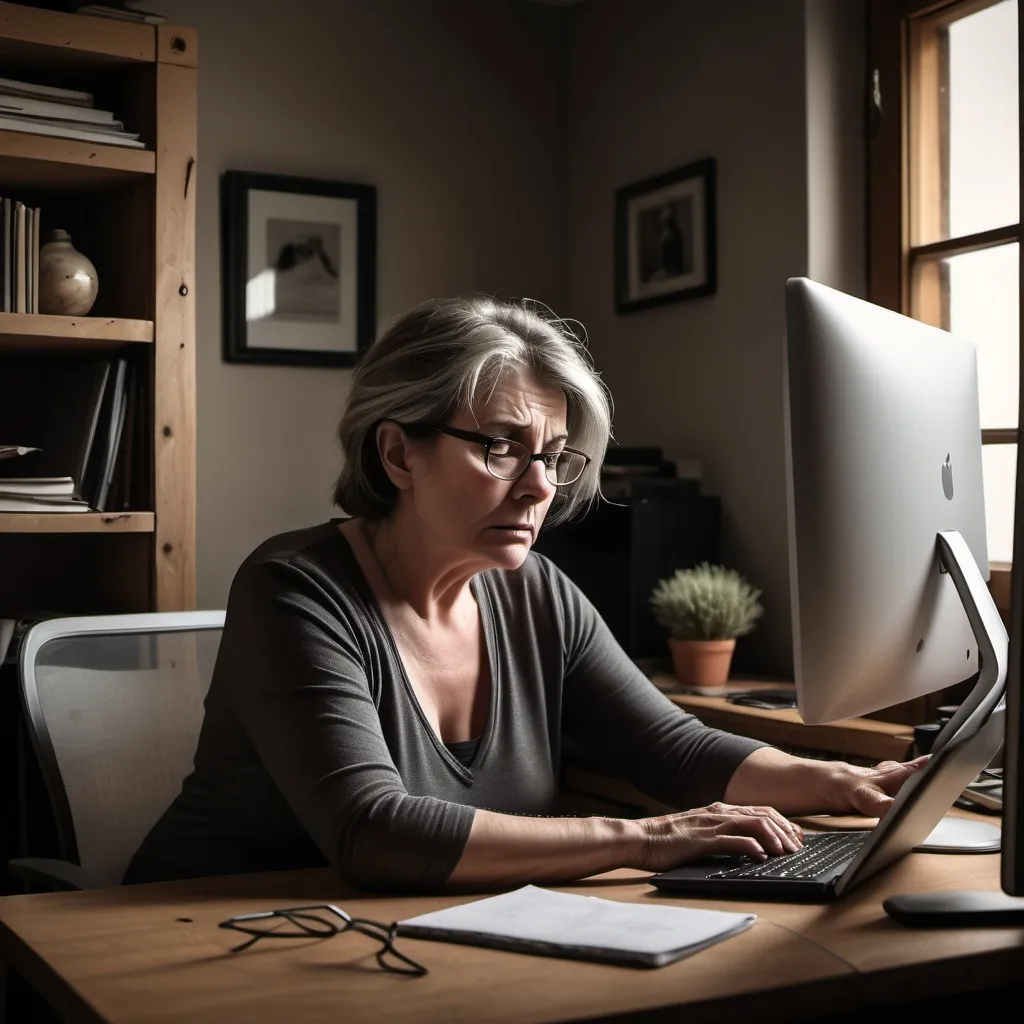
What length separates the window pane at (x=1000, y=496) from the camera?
100 inches

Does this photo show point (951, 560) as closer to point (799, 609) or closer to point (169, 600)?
point (799, 609)

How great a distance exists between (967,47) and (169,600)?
79.2 inches

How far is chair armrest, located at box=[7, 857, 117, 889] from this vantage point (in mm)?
1518

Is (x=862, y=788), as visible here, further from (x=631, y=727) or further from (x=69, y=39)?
(x=69, y=39)

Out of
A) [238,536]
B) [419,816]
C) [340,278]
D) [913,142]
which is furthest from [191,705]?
[913,142]

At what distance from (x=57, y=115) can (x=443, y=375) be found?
1.42m

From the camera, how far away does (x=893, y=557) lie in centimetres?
122

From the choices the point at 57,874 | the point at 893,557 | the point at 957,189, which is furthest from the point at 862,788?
the point at 957,189

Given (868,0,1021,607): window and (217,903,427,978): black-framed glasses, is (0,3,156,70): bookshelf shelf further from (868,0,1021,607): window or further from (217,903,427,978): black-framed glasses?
(217,903,427,978): black-framed glasses

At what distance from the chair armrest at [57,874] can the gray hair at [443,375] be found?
565 millimetres

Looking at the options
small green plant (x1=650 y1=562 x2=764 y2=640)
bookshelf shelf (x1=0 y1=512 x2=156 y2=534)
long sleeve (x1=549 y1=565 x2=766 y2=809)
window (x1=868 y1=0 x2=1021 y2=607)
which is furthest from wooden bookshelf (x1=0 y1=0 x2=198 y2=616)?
window (x1=868 y1=0 x2=1021 y2=607)

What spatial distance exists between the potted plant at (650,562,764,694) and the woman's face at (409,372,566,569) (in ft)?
3.75

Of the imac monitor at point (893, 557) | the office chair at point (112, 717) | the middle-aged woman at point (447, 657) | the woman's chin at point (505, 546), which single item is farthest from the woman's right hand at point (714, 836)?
the office chair at point (112, 717)

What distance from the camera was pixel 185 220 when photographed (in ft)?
8.86
